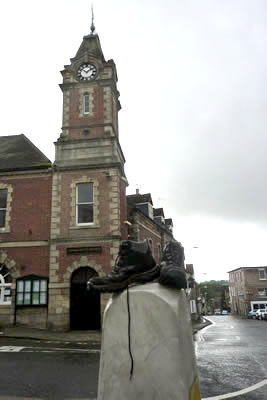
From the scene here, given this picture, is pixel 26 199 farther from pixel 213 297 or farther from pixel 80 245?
pixel 213 297

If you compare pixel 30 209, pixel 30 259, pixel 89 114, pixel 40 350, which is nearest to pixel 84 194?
pixel 30 209

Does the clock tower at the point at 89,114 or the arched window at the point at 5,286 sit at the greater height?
the clock tower at the point at 89,114

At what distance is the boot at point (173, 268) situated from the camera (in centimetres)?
385

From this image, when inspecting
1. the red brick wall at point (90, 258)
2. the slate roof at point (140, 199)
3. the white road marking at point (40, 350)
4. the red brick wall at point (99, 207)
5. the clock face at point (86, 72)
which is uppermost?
the clock face at point (86, 72)

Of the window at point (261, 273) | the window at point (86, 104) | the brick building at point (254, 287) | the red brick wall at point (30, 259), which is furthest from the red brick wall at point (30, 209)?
the window at point (261, 273)

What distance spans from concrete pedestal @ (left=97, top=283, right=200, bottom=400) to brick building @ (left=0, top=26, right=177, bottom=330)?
13.1 m

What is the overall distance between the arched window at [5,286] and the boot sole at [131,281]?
1519cm

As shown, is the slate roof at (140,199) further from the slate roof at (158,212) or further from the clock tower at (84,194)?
the clock tower at (84,194)

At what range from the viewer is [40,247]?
59.5 feet

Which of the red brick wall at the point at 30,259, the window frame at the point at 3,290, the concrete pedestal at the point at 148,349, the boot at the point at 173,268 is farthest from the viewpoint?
the red brick wall at the point at 30,259

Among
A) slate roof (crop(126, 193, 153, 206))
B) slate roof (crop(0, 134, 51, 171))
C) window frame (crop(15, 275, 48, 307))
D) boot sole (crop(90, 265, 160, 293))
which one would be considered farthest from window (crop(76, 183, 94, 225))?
boot sole (crop(90, 265, 160, 293))

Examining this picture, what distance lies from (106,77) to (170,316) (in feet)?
63.5

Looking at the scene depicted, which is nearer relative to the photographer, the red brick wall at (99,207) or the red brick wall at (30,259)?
the red brick wall at (99,207)

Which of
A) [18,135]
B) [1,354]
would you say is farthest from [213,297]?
[1,354]
